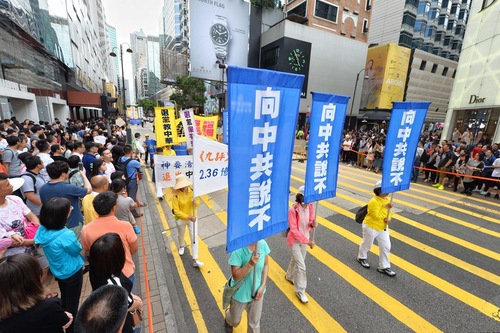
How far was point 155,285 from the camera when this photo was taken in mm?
3959

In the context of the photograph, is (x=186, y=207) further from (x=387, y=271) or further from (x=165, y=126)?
(x=387, y=271)

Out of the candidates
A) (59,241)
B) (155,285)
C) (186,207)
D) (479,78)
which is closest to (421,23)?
(479,78)

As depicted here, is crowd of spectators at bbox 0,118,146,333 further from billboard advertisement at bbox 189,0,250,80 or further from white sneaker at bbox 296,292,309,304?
billboard advertisement at bbox 189,0,250,80

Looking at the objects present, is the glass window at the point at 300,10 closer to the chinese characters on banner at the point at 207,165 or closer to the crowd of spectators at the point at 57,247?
the chinese characters on banner at the point at 207,165

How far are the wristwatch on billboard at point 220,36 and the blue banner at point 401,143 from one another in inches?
1020

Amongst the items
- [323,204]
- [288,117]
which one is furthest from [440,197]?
[288,117]

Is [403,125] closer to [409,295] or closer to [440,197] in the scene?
[409,295]

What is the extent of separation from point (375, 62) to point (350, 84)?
446 cm

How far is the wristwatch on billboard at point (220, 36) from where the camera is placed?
26203mm

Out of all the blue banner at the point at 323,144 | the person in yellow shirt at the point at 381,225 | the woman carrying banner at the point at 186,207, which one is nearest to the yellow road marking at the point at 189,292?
the woman carrying banner at the point at 186,207

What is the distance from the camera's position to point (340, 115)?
13.1ft

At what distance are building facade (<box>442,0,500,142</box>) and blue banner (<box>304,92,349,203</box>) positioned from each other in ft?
55.5

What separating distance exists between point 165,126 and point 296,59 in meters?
29.8

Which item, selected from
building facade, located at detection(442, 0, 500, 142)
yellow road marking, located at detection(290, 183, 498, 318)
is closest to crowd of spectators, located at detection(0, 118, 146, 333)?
yellow road marking, located at detection(290, 183, 498, 318)
